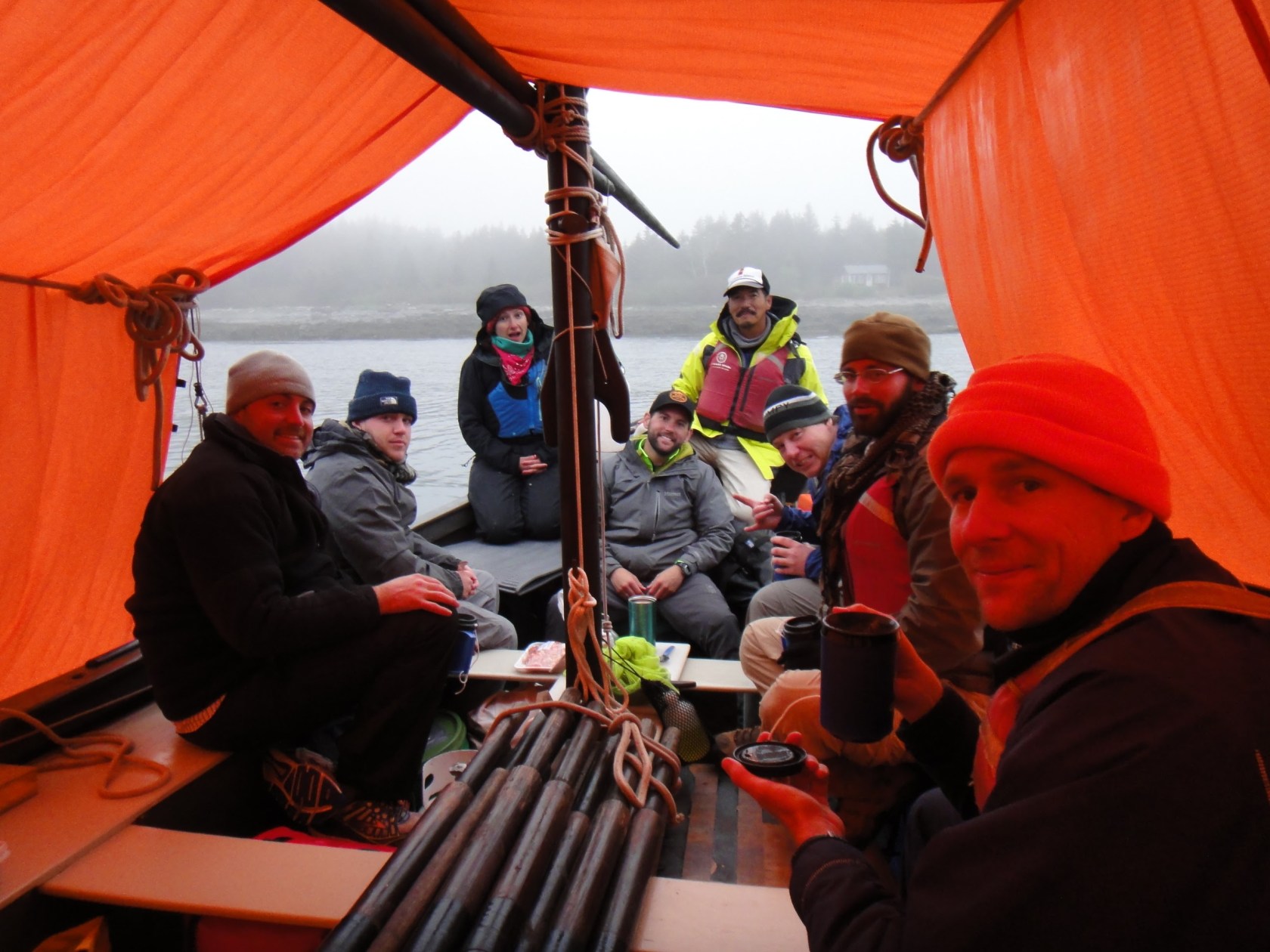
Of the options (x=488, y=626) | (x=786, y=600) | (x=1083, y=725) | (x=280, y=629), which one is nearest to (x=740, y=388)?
(x=786, y=600)

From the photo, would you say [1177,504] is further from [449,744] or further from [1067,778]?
[449,744]

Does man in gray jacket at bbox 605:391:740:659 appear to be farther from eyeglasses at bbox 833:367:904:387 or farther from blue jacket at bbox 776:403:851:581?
eyeglasses at bbox 833:367:904:387

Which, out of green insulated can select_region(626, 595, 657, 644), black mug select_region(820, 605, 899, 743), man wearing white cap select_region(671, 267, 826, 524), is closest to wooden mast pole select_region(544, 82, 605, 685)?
black mug select_region(820, 605, 899, 743)

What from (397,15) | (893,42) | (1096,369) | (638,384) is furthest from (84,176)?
(638,384)

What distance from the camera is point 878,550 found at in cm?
199

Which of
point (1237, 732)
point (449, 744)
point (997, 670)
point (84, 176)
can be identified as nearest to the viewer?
point (1237, 732)

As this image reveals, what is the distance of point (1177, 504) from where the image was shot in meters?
1.35

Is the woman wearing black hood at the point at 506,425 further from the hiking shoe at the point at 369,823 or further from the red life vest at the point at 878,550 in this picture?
the red life vest at the point at 878,550

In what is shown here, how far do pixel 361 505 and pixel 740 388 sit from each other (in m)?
2.52

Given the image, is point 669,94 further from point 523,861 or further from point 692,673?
point 692,673

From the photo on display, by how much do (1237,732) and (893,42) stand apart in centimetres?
137

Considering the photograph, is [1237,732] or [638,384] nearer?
[1237,732]

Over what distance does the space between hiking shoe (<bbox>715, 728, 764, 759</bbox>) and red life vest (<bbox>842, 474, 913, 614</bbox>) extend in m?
0.61

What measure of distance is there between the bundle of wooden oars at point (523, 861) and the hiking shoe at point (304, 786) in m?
0.57
